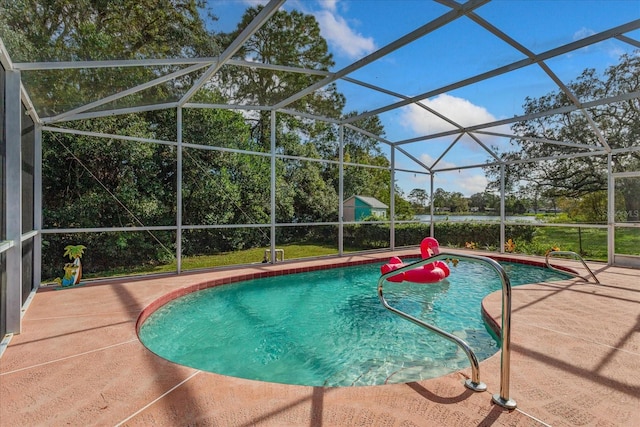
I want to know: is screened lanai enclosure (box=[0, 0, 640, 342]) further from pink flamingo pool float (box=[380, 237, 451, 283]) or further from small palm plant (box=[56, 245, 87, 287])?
pink flamingo pool float (box=[380, 237, 451, 283])

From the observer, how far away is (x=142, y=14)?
643 centimetres

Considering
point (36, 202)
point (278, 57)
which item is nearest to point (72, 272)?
point (36, 202)

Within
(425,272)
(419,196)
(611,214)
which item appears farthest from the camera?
(419,196)

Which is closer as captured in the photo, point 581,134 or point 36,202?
point 36,202

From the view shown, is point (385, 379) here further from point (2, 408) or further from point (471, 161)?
point (471, 161)

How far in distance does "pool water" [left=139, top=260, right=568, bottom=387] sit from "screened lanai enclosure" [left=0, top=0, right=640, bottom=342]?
1.69m

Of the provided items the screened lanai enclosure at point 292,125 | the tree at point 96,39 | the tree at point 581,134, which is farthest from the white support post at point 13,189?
the tree at point 581,134

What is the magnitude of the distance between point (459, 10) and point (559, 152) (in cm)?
1139

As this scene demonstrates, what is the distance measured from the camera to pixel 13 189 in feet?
10.5

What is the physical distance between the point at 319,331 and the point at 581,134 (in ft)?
42.2

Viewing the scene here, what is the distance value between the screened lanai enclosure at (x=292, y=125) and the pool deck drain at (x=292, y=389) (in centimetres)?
105

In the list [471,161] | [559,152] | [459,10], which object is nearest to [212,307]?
[459,10]

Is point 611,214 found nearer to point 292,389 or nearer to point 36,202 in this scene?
point 292,389

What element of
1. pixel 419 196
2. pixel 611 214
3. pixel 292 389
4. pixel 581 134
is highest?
pixel 581 134
